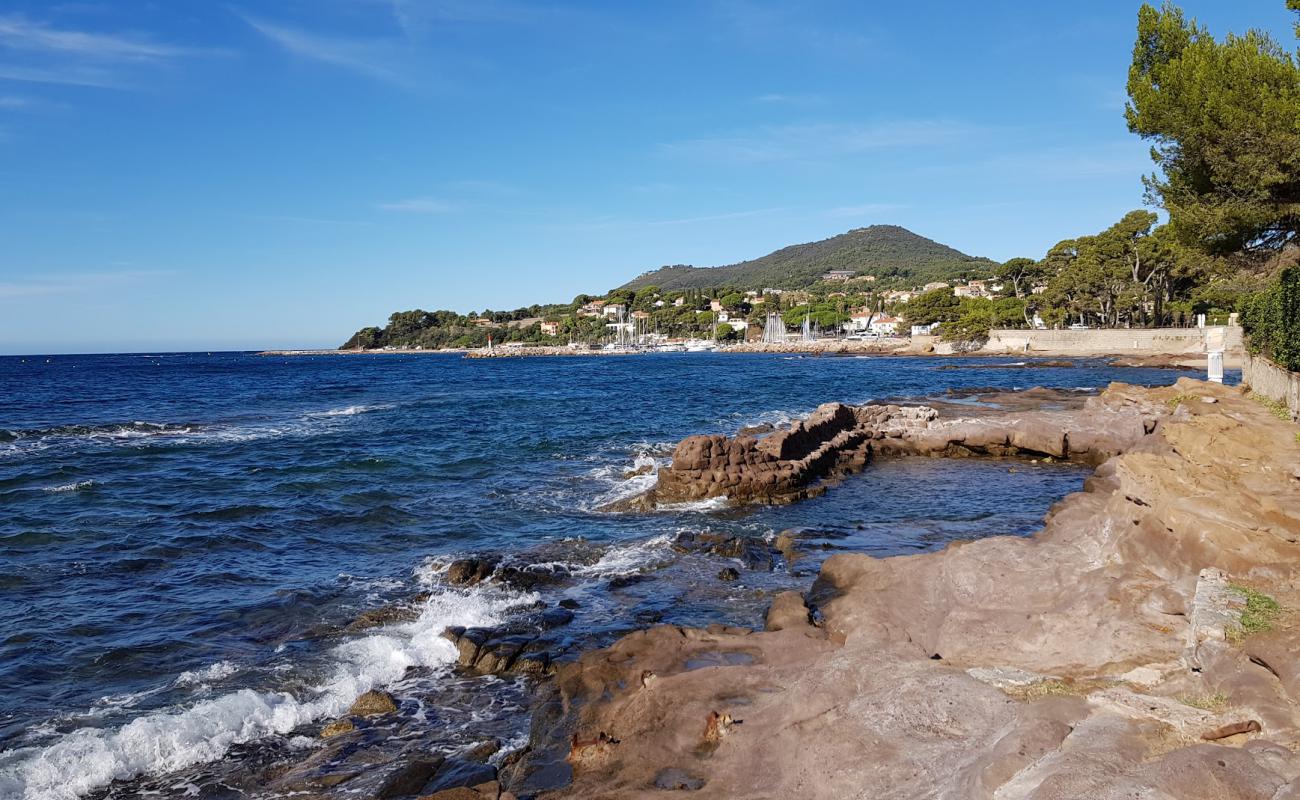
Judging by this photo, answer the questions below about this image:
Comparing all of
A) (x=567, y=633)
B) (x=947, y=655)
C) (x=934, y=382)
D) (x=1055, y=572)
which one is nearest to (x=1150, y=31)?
(x=1055, y=572)

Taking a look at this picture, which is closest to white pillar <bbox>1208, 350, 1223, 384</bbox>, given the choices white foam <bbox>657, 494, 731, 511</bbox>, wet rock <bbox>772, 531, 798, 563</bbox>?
white foam <bbox>657, 494, 731, 511</bbox>

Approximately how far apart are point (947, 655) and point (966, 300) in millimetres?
130272

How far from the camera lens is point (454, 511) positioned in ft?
73.6

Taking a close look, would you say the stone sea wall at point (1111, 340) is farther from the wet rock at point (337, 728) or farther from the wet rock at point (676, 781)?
the wet rock at point (337, 728)

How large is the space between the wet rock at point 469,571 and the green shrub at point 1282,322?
2306 centimetres

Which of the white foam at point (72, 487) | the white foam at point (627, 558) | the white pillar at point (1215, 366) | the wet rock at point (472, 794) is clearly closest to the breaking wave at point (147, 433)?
the white foam at point (72, 487)

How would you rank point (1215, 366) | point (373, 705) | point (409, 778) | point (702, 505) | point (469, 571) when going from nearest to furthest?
point (409, 778)
point (373, 705)
point (469, 571)
point (702, 505)
point (1215, 366)

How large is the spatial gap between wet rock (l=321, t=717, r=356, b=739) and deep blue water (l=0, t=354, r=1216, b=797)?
0.94 feet

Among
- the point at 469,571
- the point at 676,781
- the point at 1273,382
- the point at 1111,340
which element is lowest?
the point at 469,571

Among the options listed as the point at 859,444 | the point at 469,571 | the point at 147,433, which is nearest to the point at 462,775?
the point at 469,571

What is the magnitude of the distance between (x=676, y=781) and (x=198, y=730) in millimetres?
6343

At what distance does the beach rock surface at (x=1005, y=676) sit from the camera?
6.30 metres

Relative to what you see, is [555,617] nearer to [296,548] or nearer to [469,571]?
[469,571]

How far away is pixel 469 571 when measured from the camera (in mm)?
16109
